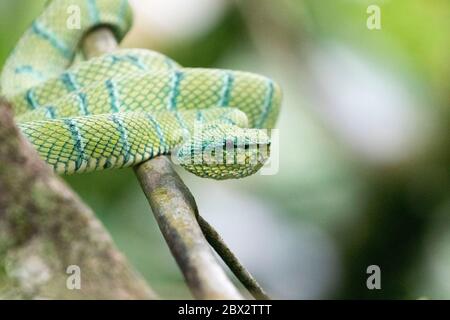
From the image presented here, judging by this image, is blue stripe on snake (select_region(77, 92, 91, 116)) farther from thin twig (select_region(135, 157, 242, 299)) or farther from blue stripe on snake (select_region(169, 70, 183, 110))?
thin twig (select_region(135, 157, 242, 299))

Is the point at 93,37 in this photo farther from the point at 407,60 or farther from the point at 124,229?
the point at 407,60

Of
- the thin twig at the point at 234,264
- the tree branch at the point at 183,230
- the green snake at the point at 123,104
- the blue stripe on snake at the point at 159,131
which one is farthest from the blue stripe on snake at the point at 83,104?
the thin twig at the point at 234,264

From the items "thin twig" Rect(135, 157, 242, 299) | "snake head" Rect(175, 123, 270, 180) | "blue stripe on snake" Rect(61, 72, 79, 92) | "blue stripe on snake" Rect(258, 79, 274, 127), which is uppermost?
"blue stripe on snake" Rect(61, 72, 79, 92)

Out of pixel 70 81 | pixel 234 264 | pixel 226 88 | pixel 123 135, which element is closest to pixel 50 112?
pixel 70 81

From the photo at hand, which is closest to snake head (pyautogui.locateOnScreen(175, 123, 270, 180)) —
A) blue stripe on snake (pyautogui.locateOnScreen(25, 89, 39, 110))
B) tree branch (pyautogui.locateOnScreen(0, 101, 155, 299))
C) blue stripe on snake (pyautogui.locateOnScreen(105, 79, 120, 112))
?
blue stripe on snake (pyautogui.locateOnScreen(105, 79, 120, 112))

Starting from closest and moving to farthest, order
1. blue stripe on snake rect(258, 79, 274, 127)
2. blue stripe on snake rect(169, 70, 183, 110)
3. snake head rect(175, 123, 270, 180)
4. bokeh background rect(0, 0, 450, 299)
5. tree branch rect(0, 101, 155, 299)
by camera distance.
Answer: tree branch rect(0, 101, 155, 299) → snake head rect(175, 123, 270, 180) → blue stripe on snake rect(169, 70, 183, 110) → blue stripe on snake rect(258, 79, 274, 127) → bokeh background rect(0, 0, 450, 299)

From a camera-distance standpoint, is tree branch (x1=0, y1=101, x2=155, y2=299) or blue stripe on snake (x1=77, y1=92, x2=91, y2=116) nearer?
tree branch (x1=0, y1=101, x2=155, y2=299)

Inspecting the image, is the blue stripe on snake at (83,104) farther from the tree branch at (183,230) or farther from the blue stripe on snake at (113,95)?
the tree branch at (183,230)
